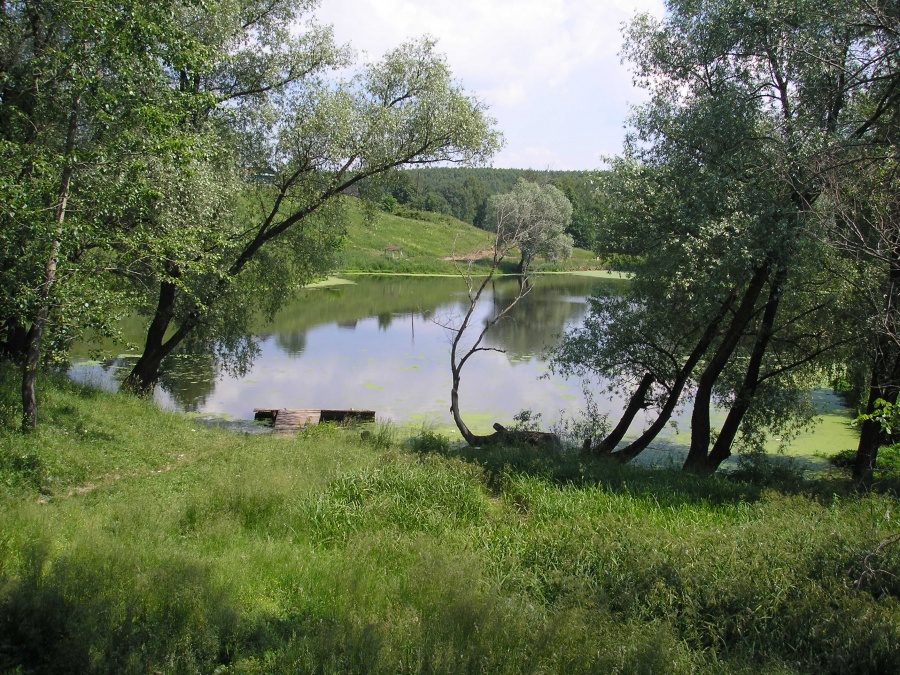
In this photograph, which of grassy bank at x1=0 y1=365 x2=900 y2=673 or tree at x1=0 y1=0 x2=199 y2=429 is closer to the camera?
grassy bank at x1=0 y1=365 x2=900 y2=673

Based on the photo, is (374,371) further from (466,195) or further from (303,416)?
(466,195)

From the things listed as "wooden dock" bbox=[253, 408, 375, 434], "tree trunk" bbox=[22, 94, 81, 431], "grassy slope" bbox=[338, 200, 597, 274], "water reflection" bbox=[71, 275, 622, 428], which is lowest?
"wooden dock" bbox=[253, 408, 375, 434]

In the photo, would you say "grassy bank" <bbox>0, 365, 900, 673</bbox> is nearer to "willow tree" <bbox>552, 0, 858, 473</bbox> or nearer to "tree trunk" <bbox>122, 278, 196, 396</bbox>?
"willow tree" <bbox>552, 0, 858, 473</bbox>

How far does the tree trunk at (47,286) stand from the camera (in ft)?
22.3

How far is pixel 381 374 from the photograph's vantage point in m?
19.1

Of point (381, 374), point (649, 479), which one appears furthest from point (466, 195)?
point (649, 479)

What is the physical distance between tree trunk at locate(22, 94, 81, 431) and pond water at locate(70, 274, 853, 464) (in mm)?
2814

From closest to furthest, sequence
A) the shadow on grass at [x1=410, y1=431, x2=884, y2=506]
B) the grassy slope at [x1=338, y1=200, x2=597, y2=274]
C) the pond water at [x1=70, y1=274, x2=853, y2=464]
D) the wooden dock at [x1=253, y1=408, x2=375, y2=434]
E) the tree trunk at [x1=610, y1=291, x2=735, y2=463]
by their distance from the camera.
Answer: the shadow on grass at [x1=410, y1=431, x2=884, y2=506]
the tree trunk at [x1=610, y1=291, x2=735, y2=463]
the wooden dock at [x1=253, y1=408, x2=375, y2=434]
the pond water at [x1=70, y1=274, x2=853, y2=464]
the grassy slope at [x1=338, y1=200, x2=597, y2=274]

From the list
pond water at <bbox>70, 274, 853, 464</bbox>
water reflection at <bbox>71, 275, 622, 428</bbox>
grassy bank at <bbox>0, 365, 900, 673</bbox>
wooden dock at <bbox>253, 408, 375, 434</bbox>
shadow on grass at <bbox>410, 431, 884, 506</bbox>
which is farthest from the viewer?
water reflection at <bbox>71, 275, 622, 428</bbox>

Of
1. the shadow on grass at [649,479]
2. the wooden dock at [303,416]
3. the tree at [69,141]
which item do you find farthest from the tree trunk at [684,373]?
the tree at [69,141]

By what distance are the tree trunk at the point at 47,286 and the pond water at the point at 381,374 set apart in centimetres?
281

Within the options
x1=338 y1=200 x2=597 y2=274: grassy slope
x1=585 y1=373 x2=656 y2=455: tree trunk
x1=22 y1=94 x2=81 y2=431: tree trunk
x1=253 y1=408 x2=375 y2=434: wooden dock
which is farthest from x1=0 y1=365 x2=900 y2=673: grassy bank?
x1=338 y1=200 x2=597 y2=274: grassy slope

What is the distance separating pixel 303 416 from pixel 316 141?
5792mm

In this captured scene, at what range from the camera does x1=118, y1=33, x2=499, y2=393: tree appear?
1234 centimetres
